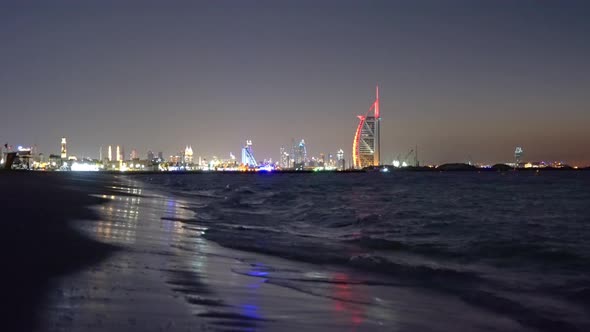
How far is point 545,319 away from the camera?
7113mm

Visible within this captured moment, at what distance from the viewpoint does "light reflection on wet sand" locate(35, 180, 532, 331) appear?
550 centimetres

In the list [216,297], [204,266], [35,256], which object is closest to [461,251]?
[204,266]

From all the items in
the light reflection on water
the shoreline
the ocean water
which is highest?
the shoreline

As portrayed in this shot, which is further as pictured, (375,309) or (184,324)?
(375,309)

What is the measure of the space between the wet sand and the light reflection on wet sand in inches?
0.4

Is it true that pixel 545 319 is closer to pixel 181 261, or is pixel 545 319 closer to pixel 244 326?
pixel 244 326

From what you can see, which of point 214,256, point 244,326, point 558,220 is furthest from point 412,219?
point 244,326

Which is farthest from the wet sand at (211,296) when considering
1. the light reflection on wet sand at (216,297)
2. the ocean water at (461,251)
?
the ocean water at (461,251)

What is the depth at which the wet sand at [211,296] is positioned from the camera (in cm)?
557

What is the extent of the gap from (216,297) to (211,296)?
7 centimetres

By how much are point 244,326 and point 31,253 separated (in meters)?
4.97

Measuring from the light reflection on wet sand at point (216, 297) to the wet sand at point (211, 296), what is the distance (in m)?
0.01

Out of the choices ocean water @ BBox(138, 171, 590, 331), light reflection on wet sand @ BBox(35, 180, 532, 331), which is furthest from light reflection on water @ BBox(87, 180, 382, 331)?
ocean water @ BBox(138, 171, 590, 331)

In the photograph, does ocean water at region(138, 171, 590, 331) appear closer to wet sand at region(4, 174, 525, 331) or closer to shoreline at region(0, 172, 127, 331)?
wet sand at region(4, 174, 525, 331)
